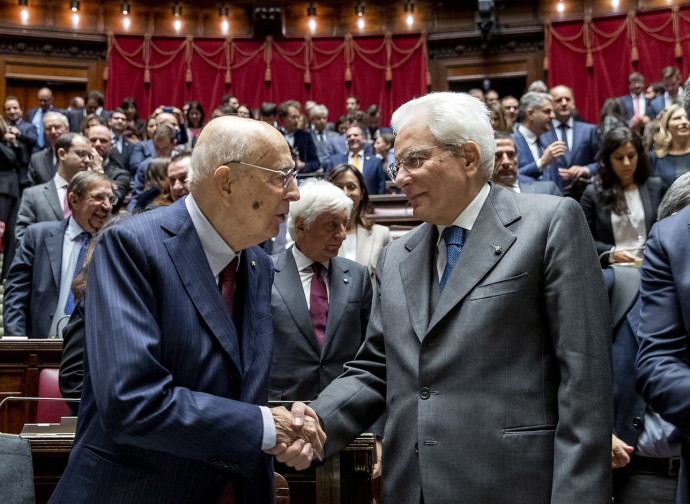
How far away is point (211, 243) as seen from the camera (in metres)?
1.74

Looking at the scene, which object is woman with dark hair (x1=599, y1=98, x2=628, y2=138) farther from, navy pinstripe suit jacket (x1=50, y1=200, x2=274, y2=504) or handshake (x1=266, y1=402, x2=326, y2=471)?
navy pinstripe suit jacket (x1=50, y1=200, x2=274, y2=504)

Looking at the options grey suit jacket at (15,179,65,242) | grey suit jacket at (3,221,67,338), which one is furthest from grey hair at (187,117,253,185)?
grey suit jacket at (15,179,65,242)

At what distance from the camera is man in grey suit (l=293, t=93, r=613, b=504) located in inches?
65.0

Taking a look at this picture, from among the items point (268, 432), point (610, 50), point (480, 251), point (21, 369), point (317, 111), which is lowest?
point (21, 369)

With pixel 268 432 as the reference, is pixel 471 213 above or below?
above

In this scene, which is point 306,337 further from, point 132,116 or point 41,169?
point 132,116

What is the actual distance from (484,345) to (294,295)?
1.43 m

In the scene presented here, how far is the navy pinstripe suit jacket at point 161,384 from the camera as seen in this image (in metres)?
1.48

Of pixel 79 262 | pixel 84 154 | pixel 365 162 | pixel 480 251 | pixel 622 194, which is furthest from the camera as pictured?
pixel 365 162

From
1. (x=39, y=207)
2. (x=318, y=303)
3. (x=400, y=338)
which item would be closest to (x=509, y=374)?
(x=400, y=338)

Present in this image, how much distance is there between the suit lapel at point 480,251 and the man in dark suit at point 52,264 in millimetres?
2593

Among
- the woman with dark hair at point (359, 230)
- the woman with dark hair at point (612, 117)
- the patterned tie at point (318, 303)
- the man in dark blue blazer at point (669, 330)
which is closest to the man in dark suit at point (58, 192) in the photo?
the woman with dark hair at point (359, 230)

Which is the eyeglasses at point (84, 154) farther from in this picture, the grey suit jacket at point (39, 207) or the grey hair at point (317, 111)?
the grey hair at point (317, 111)

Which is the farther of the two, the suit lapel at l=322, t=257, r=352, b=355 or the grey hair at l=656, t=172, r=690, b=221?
the suit lapel at l=322, t=257, r=352, b=355
